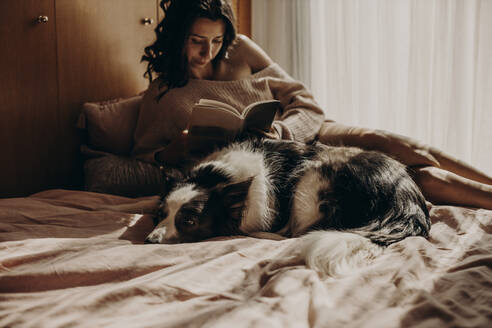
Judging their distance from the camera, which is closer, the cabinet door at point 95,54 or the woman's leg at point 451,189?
the woman's leg at point 451,189

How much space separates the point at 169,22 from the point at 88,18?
697mm

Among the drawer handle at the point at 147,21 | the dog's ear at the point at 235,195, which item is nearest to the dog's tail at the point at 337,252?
the dog's ear at the point at 235,195

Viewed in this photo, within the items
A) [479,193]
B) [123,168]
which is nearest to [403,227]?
[479,193]

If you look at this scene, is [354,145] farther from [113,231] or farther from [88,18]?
[88,18]

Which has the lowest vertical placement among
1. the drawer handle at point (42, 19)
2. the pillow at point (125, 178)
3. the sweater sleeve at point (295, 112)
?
the pillow at point (125, 178)

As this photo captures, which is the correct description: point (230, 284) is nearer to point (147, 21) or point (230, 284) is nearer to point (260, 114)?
point (260, 114)

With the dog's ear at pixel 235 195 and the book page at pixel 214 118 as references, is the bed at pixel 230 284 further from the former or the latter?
the book page at pixel 214 118

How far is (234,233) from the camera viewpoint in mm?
1194

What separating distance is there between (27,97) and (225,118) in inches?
51.9

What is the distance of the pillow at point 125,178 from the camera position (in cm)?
163

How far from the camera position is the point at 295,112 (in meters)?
1.75

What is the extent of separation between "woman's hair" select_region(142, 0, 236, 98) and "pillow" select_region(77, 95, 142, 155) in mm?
277

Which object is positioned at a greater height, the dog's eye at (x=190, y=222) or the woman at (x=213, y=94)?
the woman at (x=213, y=94)

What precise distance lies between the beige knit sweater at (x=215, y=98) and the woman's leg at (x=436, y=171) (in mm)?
255
